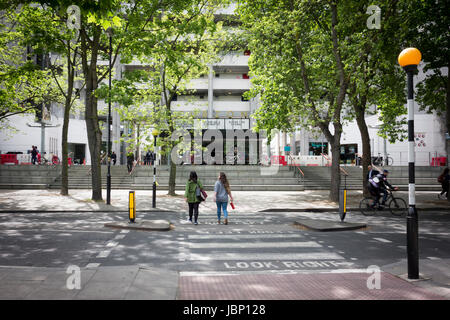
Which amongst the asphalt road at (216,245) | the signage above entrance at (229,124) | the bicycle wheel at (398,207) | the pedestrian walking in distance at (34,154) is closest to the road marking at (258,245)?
the asphalt road at (216,245)

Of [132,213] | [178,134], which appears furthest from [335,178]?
[132,213]

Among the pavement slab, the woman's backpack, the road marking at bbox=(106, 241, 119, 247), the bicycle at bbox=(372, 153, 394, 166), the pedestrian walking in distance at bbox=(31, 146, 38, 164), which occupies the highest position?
the pedestrian walking in distance at bbox=(31, 146, 38, 164)

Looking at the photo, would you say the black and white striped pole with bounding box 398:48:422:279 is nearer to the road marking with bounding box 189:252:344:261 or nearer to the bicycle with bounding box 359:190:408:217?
the road marking with bounding box 189:252:344:261

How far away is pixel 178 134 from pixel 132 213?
9716 mm

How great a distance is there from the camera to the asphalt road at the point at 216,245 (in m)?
6.35

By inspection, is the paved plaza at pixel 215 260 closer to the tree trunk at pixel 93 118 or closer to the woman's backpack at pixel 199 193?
the woman's backpack at pixel 199 193

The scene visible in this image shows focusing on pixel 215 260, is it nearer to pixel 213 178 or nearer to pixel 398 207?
pixel 398 207

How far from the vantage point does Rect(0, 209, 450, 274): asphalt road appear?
635 cm

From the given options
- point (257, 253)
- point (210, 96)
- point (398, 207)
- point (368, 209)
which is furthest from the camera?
point (210, 96)

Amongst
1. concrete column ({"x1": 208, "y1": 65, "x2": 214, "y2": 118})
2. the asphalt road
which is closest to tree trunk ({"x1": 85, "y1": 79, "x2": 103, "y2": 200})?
the asphalt road

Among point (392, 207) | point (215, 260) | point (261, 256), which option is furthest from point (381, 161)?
point (215, 260)

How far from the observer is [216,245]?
7922mm

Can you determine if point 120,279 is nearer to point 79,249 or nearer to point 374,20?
point 79,249

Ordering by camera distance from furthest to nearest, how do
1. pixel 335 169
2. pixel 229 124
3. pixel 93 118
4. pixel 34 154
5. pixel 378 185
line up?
pixel 229 124
pixel 34 154
pixel 335 169
pixel 93 118
pixel 378 185
